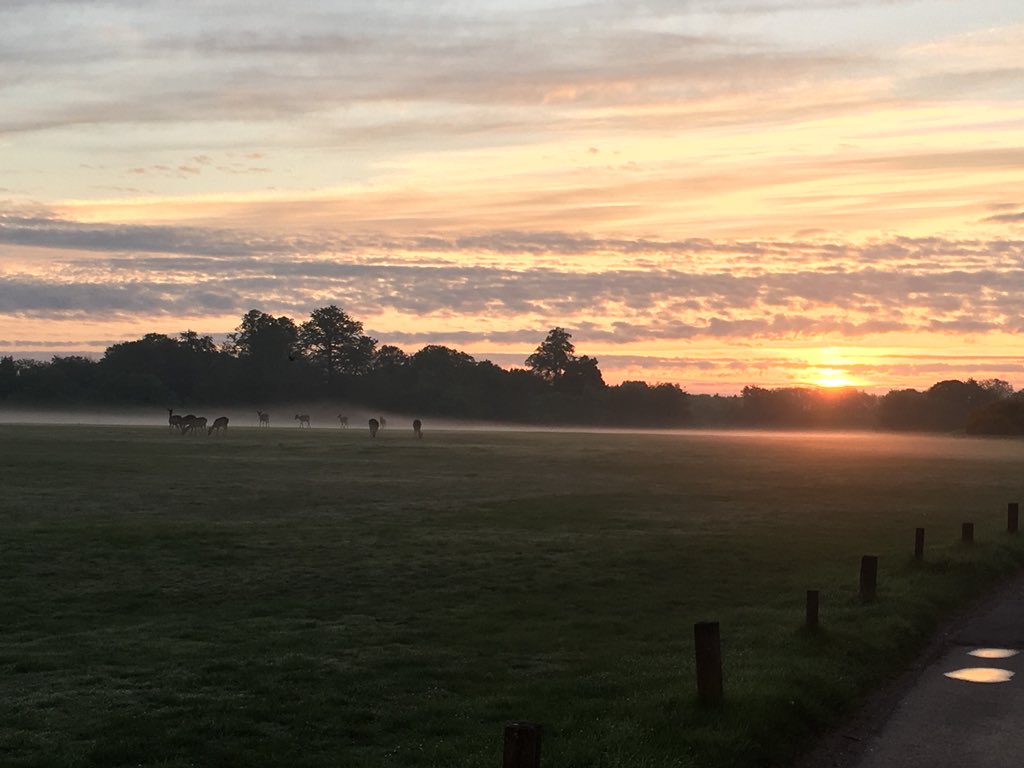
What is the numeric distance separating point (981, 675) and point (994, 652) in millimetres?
1896

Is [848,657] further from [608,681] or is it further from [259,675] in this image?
[259,675]

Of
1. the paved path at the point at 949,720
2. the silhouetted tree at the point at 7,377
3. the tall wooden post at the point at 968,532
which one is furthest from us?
the silhouetted tree at the point at 7,377

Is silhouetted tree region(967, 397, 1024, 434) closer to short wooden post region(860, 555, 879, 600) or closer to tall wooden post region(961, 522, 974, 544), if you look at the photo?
tall wooden post region(961, 522, 974, 544)

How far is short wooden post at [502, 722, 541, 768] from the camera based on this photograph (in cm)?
822

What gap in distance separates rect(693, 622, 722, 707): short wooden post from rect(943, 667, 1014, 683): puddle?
14.7ft

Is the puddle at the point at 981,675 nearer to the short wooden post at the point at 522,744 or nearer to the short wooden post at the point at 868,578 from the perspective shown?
the short wooden post at the point at 868,578

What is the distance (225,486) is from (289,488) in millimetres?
2541

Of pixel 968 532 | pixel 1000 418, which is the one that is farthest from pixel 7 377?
pixel 968 532

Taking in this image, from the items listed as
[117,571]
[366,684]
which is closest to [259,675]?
[366,684]

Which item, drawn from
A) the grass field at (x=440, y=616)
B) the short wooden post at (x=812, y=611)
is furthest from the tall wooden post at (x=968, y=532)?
the short wooden post at (x=812, y=611)

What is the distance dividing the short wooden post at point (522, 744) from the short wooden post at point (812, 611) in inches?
400

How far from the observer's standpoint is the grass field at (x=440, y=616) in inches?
501

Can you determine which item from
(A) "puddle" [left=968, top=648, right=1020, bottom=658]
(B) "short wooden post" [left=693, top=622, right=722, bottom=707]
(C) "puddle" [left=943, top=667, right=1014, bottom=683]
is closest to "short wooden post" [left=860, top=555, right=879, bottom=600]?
(A) "puddle" [left=968, top=648, right=1020, bottom=658]

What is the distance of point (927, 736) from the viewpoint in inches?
490
